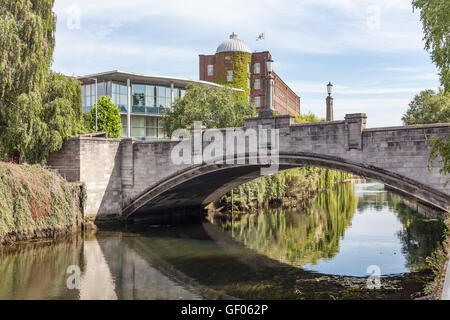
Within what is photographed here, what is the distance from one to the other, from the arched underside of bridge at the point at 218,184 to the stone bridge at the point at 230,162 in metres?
0.03

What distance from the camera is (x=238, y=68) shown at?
56375mm

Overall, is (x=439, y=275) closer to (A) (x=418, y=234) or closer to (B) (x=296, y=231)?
(A) (x=418, y=234)

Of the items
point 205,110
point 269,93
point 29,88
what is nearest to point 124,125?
point 205,110

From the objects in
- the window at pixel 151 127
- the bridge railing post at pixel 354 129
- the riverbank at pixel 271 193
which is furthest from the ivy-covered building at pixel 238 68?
the bridge railing post at pixel 354 129

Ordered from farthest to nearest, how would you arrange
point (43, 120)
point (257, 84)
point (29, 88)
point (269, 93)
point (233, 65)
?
point (257, 84), point (233, 65), point (43, 120), point (29, 88), point (269, 93)

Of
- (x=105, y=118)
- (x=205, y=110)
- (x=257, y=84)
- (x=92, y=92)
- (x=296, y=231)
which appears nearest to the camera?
(x=296, y=231)

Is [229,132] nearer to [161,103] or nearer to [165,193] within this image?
[165,193]

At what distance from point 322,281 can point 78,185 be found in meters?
13.2

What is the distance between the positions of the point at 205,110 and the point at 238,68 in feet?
86.0

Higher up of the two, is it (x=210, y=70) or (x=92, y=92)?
(x=210, y=70)

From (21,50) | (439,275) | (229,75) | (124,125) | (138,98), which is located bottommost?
(439,275)

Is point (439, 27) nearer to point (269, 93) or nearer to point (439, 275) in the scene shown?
point (439, 275)

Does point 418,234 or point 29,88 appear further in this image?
point 418,234
